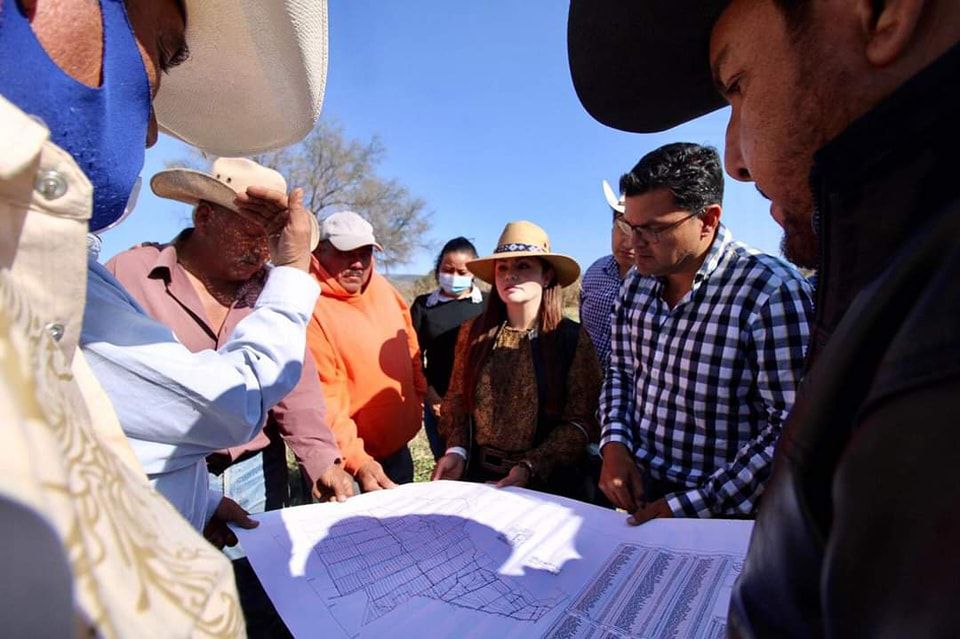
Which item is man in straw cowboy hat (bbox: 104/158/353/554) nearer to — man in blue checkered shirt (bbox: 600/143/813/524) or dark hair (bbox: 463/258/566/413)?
dark hair (bbox: 463/258/566/413)

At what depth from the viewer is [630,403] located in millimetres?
2189

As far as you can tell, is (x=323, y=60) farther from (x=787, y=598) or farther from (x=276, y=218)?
(x=787, y=598)

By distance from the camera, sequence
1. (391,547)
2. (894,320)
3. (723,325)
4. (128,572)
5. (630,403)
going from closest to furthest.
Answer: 1. (128,572)
2. (894,320)
3. (391,547)
4. (723,325)
5. (630,403)

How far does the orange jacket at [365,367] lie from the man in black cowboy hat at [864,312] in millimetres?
2152

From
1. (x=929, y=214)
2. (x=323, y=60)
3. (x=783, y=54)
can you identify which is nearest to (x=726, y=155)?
(x=783, y=54)

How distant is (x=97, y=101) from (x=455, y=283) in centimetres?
380

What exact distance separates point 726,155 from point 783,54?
0.37 m

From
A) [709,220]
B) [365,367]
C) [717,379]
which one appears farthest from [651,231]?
[365,367]

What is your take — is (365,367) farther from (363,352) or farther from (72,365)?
(72,365)

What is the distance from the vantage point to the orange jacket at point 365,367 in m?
2.65

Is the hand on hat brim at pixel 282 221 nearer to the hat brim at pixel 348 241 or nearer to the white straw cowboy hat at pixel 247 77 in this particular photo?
the white straw cowboy hat at pixel 247 77

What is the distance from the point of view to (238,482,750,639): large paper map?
3.22 ft

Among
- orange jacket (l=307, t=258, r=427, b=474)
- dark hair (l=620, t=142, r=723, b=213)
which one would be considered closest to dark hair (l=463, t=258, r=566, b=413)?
orange jacket (l=307, t=258, r=427, b=474)

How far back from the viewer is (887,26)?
623 mm
